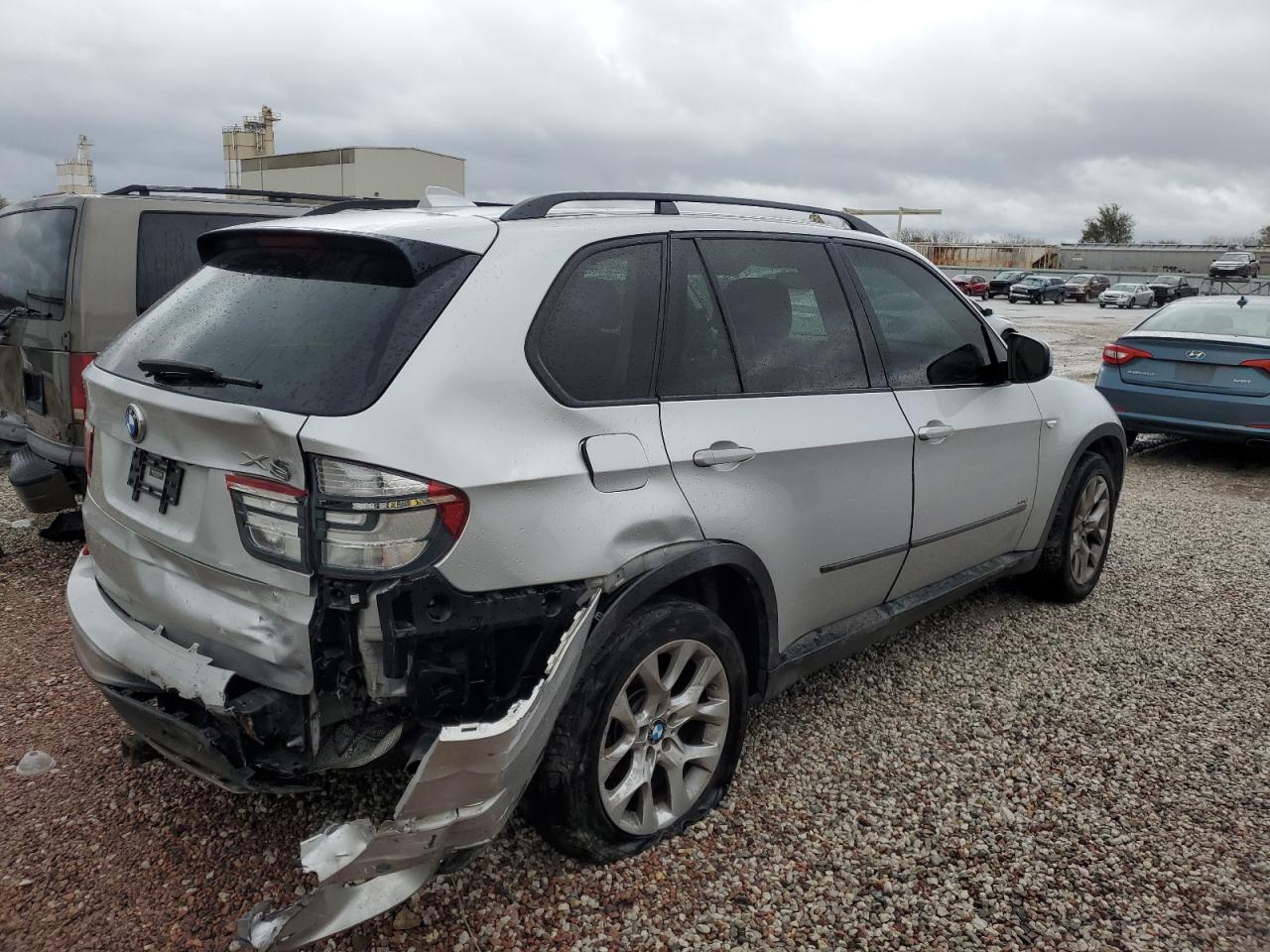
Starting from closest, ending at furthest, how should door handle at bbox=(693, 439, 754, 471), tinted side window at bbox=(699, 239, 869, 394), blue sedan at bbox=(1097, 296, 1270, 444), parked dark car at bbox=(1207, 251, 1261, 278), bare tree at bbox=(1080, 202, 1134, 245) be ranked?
door handle at bbox=(693, 439, 754, 471)
tinted side window at bbox=(699, 239, 869, 394)
blue sedan at bbox=(1097, 296, 1270, 444)
parked dark car at bbox=(1207, 251, 1261, 278)
bare tree at bbox=(1080, 202, 1134, 245)

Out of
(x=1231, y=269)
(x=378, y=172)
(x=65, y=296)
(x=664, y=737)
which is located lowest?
(x=664, y=737)

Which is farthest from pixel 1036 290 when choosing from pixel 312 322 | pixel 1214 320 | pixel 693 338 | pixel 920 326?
pixel 312 322

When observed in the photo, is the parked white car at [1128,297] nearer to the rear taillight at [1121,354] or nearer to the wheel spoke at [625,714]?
the rear taillight at [1121,354]

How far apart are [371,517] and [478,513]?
0.77ft

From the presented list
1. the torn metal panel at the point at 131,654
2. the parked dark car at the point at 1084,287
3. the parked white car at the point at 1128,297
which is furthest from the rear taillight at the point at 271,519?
the parked dark car at the point at 1084,287

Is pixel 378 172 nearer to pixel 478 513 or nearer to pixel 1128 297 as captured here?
pixel 478 513

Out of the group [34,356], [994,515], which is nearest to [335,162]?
[34,356]

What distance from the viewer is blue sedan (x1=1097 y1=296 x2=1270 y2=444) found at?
786cm

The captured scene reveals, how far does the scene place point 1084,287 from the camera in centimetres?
5188

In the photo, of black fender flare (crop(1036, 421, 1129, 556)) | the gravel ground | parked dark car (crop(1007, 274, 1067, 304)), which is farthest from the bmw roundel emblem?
parked dark car (crop(1007, 274, 1067, 304))

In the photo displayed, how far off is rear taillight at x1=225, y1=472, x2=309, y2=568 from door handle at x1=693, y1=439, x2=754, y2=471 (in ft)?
3.46

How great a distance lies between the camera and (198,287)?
2896 millimetres

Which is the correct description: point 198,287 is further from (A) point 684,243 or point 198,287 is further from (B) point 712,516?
(B) point 712,516

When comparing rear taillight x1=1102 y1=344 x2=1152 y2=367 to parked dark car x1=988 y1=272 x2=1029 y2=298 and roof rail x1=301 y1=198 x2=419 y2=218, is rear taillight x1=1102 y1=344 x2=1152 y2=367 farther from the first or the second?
parked dark car x1=988 y1=272 x2=1029 y2=298
